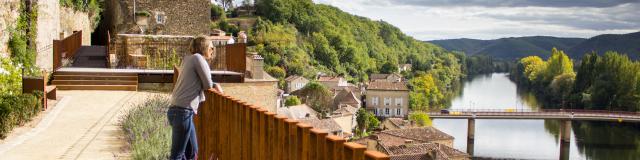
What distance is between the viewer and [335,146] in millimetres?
2781

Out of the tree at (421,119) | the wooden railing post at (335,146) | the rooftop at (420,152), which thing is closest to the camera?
the wooden railing post at (335,146)

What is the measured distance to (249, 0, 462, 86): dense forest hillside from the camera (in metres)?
96.8

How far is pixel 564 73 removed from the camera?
105438mm

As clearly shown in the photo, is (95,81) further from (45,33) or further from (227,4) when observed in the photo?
(227,4)

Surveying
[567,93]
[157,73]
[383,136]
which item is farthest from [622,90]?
[157,73]

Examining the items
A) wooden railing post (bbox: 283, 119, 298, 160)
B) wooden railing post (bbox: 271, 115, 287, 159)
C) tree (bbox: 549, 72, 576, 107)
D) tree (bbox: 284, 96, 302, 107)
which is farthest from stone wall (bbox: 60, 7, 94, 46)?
tree (bbox: 549, 72, 576, 107)

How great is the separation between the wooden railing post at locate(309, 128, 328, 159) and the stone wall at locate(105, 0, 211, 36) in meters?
23.0

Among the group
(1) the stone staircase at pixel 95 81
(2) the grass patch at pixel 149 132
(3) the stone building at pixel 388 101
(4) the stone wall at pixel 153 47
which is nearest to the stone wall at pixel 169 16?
(4) the stone wall at pixel 153 47

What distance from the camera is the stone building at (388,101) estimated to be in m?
80.4

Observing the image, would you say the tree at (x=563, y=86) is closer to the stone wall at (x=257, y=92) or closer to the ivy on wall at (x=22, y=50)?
the ivy on wall at (x=22, y=50)

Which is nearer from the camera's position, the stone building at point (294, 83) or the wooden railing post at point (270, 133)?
the wooden railing post at point (270, 133)

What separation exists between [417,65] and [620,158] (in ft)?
344

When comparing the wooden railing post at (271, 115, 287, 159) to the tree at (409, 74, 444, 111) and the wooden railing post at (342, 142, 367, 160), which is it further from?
the tree at (409, 74, 444, 111)

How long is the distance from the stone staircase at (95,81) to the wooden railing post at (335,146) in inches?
472
